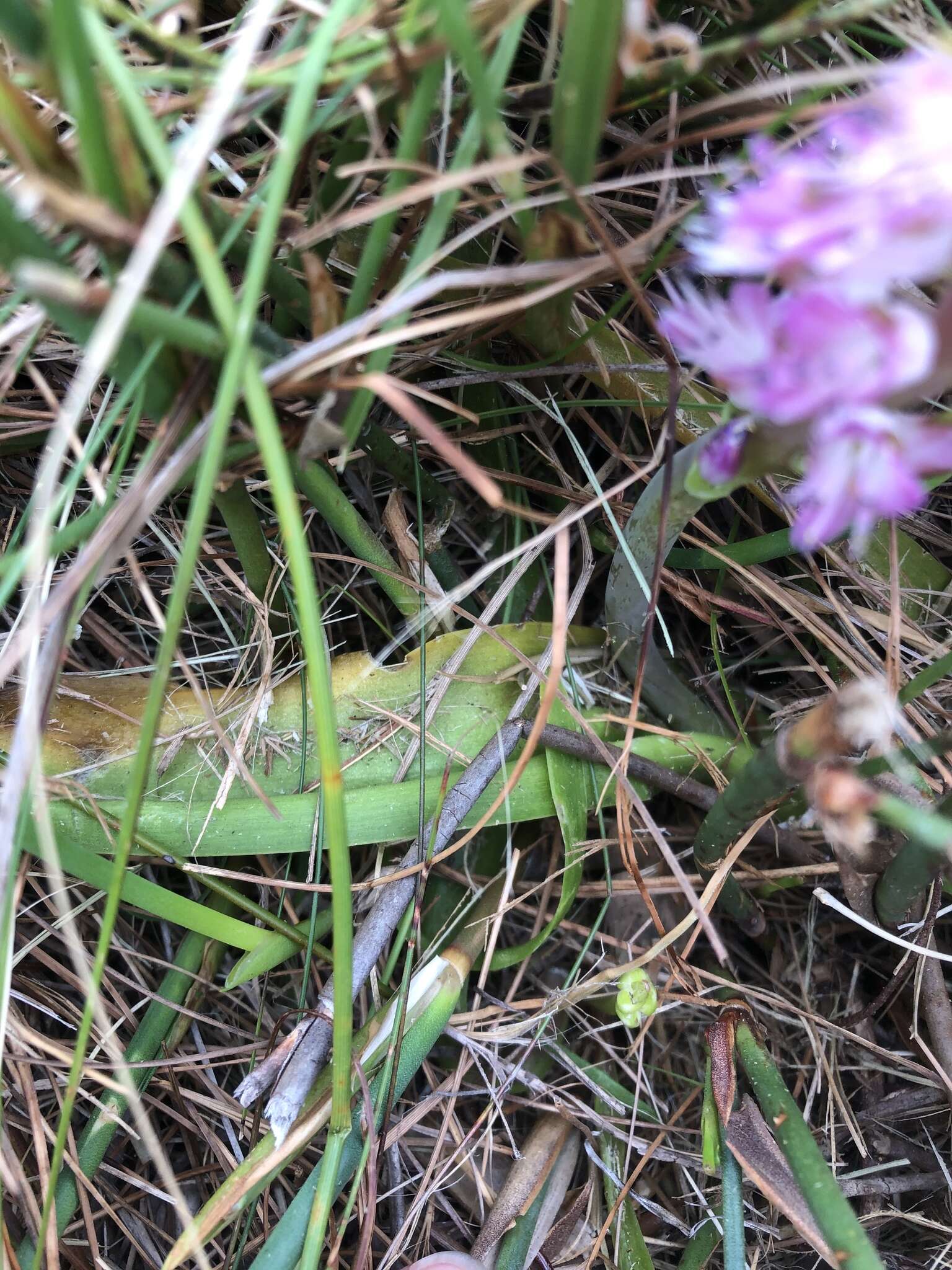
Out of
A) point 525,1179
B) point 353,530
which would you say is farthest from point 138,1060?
point 353,530

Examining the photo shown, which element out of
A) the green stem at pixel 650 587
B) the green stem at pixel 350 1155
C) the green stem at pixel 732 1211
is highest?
the green stem at pixel 650 587

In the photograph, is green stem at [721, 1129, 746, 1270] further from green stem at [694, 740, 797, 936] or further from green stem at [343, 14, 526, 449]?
green stem at [343, 14, 526, 449]

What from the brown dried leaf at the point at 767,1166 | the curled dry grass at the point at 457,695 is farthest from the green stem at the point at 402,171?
the brown dried leaf at the point at 767,1166

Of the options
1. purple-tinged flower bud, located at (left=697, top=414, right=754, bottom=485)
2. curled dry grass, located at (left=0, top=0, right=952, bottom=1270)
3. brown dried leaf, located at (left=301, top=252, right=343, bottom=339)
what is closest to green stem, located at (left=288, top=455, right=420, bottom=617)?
curled dry grass, located at (left=0, top=0, right=952, bottom=1270)

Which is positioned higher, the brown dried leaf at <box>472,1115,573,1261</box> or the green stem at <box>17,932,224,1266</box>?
the green stem at <box>17,932,224,1266</box>

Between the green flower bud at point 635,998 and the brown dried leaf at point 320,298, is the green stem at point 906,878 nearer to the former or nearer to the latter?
the green flower bud at point 635,998

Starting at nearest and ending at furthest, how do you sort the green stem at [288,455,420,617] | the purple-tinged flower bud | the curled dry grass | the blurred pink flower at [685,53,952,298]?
the blurred pink flower at [685,53,952,298] < the purple-tinged flower bud < the curled dry grass < the green stem at [288,455,420,617]
